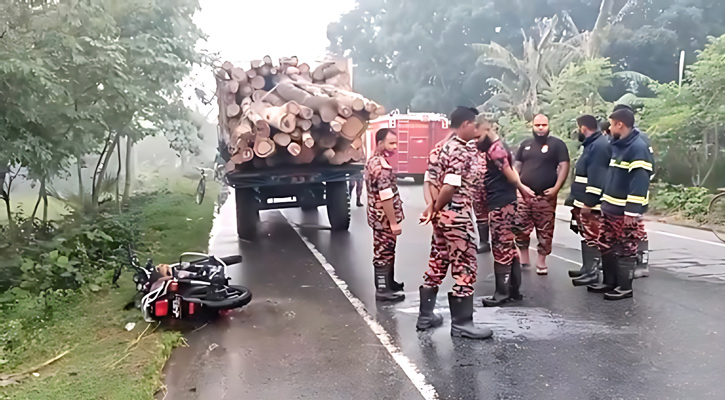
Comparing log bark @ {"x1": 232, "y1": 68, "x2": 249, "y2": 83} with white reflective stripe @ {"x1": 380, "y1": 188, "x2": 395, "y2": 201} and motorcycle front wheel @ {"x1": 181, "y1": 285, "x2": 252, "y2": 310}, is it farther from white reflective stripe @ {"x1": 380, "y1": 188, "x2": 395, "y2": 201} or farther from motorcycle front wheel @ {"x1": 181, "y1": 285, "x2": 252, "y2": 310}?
motorcycle front wheel @ {"x1": 181, "y1": 285, "x2": 252, "y2": 310}

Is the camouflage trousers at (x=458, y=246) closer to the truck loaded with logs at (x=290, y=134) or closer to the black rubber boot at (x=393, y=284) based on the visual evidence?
Result: the black rubber boot at (x=393, y=284)

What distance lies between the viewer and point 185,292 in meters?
5.40

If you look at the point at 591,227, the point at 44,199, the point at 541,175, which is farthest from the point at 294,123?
the point at 591,227

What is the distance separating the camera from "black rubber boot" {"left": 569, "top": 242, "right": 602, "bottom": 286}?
665 centimetres

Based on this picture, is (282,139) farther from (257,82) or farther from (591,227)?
(591,227)

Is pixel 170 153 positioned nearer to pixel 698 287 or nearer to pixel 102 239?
pixel 102 239

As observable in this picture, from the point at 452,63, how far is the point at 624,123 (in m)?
26.3

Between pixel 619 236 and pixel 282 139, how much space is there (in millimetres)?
4656

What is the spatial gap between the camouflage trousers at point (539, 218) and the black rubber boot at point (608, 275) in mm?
795

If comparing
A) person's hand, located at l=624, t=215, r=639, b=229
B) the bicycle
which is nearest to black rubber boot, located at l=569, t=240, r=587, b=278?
person's hand, located at l=624, t=215, r=639, b=229

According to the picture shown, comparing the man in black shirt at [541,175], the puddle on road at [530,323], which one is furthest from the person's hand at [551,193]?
the puddle on road at [530,323]

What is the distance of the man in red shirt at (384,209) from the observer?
593cm

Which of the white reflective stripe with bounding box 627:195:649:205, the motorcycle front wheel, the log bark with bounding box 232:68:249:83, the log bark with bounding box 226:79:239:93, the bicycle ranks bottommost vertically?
the bicycle

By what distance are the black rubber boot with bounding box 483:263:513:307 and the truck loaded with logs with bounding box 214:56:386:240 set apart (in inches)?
142
